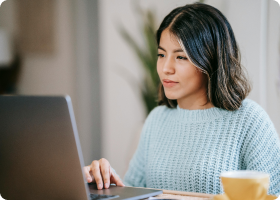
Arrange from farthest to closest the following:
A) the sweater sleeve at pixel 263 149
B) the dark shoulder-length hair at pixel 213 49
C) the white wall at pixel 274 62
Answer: the white wall at pixel 274 62 < the dark shoulder-length hair at pixel 213 49 < the sweater sleeve at pixel 263 149

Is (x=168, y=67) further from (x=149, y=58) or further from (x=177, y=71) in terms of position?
A: (x=149, y=58)

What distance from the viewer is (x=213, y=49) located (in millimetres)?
1149

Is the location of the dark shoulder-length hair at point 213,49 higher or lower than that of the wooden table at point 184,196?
higher

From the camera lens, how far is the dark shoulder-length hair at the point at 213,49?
1.13 m

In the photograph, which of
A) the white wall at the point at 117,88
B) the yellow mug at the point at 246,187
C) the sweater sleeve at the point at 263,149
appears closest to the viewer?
the yellow mug at the point at 246,187

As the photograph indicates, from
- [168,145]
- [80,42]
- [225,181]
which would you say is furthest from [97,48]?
[225,181]

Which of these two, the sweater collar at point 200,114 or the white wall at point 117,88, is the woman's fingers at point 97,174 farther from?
the white wall at point 117,88

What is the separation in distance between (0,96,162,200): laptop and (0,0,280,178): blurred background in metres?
0.96

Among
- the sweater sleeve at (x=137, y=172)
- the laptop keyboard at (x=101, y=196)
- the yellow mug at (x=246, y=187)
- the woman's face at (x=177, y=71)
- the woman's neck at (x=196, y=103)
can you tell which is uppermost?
the woman's face at (x=177, y=71)

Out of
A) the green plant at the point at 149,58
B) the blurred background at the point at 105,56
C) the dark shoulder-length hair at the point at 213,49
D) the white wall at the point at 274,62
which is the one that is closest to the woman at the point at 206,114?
the dark shoulder-length hair at the point at 213,49

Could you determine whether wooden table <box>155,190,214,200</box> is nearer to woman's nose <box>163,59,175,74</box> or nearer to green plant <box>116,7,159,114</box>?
woman's nose <box>163,59,175,74</box>

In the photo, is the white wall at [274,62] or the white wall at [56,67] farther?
the white wall at [56,67]

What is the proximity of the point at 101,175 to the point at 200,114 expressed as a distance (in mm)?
520

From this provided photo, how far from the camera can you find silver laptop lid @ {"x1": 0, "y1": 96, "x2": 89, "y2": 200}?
590mm
